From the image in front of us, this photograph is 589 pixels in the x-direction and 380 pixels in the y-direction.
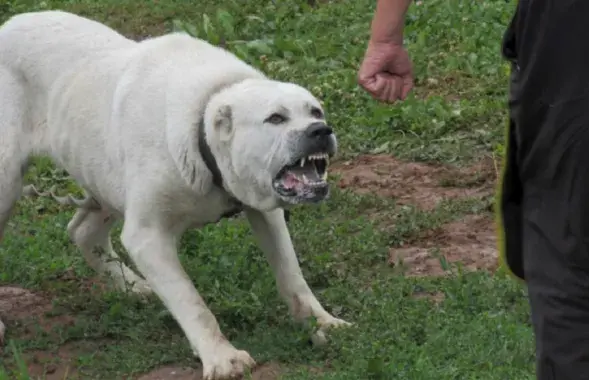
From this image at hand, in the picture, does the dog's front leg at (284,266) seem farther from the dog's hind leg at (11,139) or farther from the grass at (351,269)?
the dog's hind leg at (11,139)

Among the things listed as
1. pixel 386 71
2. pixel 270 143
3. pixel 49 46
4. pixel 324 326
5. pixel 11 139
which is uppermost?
pixel 386 71

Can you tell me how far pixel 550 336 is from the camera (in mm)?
2781

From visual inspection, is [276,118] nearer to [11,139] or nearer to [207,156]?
[207,156]

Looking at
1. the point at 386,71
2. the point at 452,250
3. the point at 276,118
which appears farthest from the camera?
Result: the point at 452,250

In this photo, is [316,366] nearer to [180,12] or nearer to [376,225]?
[376,225]

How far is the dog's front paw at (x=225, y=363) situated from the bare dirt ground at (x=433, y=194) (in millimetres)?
1372

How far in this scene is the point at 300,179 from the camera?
5.03 metres

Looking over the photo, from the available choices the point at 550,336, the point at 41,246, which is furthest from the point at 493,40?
the point at 550,336

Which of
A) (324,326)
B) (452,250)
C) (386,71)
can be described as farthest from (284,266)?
(386,71)

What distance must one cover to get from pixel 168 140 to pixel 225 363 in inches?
36.4

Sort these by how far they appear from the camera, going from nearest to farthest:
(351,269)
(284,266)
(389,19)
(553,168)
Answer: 1. (553,168)
2. (389,19)
3. (284,266)
4. (351,269)

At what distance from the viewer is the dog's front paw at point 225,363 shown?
5.11 meters

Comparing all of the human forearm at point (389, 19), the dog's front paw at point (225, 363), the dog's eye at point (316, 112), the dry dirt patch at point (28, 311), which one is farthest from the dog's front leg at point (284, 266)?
the human forearm at point (389, 19)

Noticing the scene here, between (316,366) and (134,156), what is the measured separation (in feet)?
3.79
